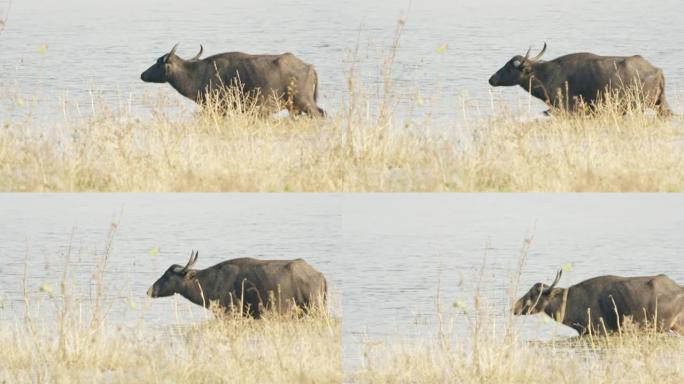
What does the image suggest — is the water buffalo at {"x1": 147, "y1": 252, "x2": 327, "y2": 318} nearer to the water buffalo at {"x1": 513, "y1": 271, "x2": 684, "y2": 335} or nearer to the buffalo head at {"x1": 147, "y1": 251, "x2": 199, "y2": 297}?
the buffalo head at {"x1": 147, "y1": 251, "x2": 199, "y2": 297}

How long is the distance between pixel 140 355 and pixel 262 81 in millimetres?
6745

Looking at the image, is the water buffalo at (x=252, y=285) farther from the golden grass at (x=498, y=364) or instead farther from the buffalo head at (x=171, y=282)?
the golden grass at (x=498, y=364)

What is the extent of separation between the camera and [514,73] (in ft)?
75.1

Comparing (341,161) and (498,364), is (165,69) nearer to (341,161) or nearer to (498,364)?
(341,161)

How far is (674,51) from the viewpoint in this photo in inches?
1190

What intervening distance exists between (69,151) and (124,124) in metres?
0.90

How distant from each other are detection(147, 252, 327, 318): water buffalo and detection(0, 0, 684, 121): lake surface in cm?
223

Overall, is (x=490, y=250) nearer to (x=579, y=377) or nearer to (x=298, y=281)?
(x=298, y=281)

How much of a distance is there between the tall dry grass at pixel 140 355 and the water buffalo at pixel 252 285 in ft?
7.82

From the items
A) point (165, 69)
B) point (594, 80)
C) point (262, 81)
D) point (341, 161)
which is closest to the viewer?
point (341, 161)

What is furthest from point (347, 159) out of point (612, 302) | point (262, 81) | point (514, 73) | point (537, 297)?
point (514, 73)

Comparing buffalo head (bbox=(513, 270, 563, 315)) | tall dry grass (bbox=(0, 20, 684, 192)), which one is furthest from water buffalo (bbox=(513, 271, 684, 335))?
tall dry grass (bbox=(0, 20, 684, 192))

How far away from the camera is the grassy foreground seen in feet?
53.0

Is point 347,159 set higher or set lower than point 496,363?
higher
